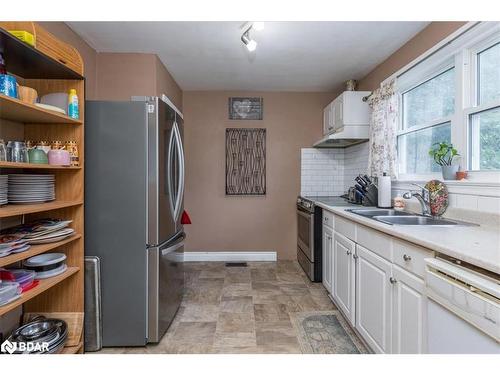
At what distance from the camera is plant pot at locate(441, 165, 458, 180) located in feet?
6.10

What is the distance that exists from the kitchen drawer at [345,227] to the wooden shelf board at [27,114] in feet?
6.45

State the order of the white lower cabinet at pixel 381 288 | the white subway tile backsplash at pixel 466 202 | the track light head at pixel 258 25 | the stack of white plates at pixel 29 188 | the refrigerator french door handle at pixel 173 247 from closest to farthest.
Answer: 1. the white lower cabinet at pixel 381 288
2. the stack of white plates at pixel 29 188
3. the white subway tile backsplash at pixel 466 202
4. the refrigerator french door handle at pixel 173 247
5. the track light head at pixel 258 25

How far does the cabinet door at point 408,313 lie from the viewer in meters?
1.23

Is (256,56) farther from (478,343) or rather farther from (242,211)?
(478,343)

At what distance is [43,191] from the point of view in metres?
1.56

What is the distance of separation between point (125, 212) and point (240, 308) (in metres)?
1.36

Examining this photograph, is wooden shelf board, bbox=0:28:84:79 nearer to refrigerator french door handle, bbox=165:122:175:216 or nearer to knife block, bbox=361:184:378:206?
refrigerator french door handle, bbox=165:122:175:216

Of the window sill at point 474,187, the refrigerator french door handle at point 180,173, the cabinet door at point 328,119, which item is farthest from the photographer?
the cabinet door at point 328,119

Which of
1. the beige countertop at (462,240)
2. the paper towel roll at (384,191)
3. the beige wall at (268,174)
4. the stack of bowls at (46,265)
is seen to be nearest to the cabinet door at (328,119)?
the beige wall at (268,174)

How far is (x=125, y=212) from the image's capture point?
1830 millimetres

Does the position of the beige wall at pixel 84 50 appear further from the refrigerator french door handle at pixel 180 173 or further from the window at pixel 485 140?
the window at pixel 485 140

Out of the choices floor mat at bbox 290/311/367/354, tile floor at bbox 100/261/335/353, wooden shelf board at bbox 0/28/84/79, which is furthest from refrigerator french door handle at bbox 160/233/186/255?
wooden shelf board at bbox 0/28/84/79

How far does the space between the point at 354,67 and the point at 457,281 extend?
9.07 ft

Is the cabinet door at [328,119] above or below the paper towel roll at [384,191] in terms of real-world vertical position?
above
